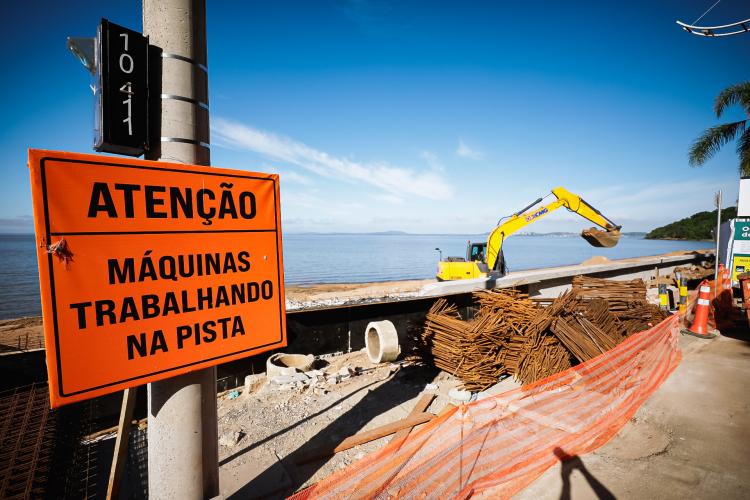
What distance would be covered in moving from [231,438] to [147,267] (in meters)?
4.00

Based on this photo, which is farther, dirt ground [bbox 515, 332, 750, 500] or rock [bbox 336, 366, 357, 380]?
rock [bbox 336, 366, 357, 380]

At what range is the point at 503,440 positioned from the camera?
4.50m

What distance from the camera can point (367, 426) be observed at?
18.8ft

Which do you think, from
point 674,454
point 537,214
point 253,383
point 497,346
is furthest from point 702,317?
point 253,383

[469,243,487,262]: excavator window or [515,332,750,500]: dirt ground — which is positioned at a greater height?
[469,243,487,262]: excavator window

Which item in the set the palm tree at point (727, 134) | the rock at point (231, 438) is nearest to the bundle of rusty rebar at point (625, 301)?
the rock at point (231, 438)

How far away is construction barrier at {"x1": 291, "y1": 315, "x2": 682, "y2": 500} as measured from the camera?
141 inches

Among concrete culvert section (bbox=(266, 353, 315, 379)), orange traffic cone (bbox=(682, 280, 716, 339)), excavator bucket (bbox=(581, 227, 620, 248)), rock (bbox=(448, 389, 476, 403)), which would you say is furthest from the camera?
→ excavator bucket (bbox=(581, 227, 620, 248))

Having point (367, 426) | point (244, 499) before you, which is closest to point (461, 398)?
point (367, 426)

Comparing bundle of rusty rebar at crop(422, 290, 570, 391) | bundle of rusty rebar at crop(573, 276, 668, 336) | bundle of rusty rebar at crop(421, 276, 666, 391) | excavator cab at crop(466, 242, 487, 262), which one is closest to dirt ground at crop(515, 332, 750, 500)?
bundle of rusty rebar at crop(421, 276, 666, 391)

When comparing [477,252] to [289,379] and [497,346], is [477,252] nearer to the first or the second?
[497,346]

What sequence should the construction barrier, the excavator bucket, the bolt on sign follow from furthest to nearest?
1. the excavator bucket
2. the construction barrier
3. the bolt on sign

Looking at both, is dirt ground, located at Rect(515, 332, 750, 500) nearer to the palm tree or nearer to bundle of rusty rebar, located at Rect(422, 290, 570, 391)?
bundle of rusty rebar, located at Rect(422, 290, 570, 391)

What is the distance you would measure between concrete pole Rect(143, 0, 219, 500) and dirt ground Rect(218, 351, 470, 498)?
5.40ft
